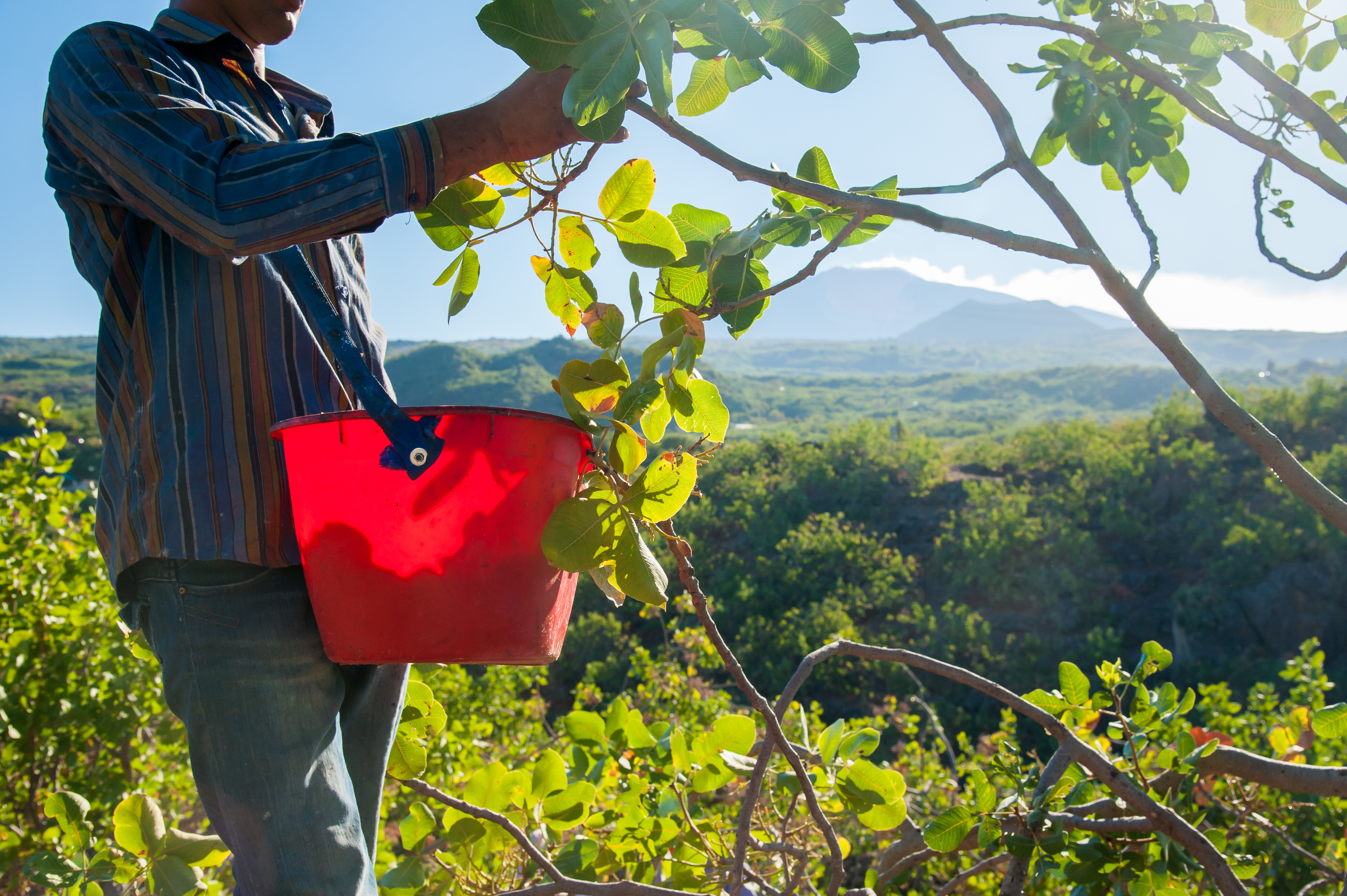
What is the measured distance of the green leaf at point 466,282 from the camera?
42.3 inches

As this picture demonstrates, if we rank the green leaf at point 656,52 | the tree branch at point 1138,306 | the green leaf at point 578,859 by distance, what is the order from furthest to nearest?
the green leaf at point 578,859 → the tree branch at point 1138,306 → the green leaf at point 656,52

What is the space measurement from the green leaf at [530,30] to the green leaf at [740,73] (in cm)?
20

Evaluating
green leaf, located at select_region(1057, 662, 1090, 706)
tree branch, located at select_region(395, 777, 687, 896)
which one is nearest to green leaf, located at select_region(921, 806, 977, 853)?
green leaf, located at select_region(1057, 662, 1090, 706)

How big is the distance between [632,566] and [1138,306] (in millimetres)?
636

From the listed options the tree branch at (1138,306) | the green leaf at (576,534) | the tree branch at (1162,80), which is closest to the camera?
the green leaf at (576,534)

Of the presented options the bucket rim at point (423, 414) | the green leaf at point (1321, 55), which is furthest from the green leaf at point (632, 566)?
the green leaf at point (1321, 55)

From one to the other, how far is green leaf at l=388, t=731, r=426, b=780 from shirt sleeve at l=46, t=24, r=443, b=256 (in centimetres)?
78

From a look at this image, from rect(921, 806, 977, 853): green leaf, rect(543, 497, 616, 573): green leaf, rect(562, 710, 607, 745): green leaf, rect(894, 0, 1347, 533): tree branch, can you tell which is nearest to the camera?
rect(543, 497, 616, 573): green leaf

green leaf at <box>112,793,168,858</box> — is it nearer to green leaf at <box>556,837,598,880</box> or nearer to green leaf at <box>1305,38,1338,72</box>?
green leaf at <box>556,837,598,880</box>

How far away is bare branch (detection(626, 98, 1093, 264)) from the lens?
2.66ft

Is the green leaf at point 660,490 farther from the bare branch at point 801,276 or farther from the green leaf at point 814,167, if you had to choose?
the green leaf at point 814,167

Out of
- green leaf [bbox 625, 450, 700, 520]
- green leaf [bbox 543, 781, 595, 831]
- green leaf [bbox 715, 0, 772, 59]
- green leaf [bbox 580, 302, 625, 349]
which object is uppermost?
green leaf [bbox 715, 0, 772, 59]

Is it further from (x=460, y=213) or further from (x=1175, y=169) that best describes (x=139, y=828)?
(x=1175, y=169)

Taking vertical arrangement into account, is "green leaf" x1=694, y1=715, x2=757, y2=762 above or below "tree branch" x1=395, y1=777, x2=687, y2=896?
above
